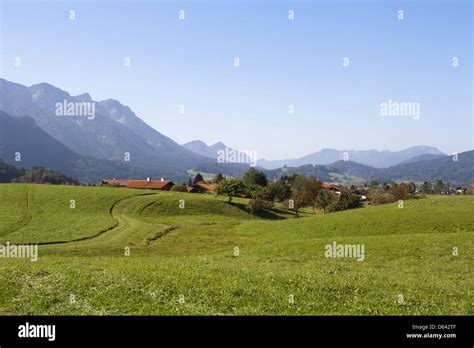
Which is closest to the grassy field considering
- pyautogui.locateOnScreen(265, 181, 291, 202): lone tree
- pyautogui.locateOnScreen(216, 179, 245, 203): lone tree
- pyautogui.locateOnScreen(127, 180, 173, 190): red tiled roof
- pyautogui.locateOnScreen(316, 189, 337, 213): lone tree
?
pyautogui.locateOnScreen(216, 179, 245, 203): lone tree

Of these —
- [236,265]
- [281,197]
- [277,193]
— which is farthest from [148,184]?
[236,265]

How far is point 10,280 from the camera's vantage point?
897 inches

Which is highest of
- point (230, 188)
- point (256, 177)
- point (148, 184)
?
point (256, 177)

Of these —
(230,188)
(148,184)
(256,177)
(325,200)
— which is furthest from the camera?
(148,184)

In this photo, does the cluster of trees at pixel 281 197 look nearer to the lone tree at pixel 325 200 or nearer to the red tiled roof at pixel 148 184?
the lone tree at pixel 325 200

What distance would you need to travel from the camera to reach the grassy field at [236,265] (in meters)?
19.3

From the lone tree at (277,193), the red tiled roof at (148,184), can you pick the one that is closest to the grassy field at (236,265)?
the lone tree at (277,193)

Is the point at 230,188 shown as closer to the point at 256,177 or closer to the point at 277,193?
the point at 277,193

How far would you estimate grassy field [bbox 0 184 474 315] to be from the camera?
1930cm

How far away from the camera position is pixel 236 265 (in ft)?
109
